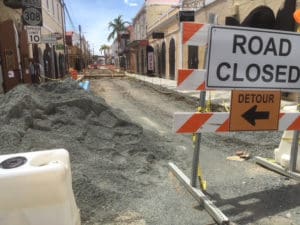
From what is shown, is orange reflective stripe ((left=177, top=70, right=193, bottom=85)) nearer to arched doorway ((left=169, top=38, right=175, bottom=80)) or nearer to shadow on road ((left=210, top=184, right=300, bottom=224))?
shadow on road ((left=210, top=184, right=300, bottom=224))

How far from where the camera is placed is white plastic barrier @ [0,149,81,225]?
2.64 metres

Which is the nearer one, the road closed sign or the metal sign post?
the road closed sign

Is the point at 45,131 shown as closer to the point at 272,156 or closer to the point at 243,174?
the point at 243,174

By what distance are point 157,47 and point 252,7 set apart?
21612 millimetres

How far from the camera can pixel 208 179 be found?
16.3ft

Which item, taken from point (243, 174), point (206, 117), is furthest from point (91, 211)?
point (243, 174)

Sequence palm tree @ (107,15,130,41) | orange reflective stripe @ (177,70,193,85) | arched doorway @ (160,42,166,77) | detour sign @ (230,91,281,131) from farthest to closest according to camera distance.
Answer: palm tree @ (107,15,130,41)
arched doorway @ (160,42,166,77)
detour sign @ (230,91,281,131)
orange reflective stripe @ (177,70,193,85)

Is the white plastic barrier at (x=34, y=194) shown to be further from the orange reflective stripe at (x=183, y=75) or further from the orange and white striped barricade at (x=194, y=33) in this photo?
the orange and white striped barricade at (x=194, y=33)

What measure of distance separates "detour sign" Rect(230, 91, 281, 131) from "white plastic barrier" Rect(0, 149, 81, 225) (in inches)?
85.2

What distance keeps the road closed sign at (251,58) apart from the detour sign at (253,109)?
3.8 inches

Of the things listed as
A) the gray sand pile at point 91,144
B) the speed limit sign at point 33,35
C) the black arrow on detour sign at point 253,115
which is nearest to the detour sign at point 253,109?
the black arrow on detour sign at point 253,115

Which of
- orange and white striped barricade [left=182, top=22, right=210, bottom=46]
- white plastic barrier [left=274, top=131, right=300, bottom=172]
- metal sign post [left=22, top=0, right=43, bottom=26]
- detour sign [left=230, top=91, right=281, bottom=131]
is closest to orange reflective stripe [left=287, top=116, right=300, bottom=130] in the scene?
detour sign [left=230, top=91, right=281, bottom=131]

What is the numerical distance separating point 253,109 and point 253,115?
7cm

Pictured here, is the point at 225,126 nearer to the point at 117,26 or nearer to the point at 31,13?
the point at 31,13
